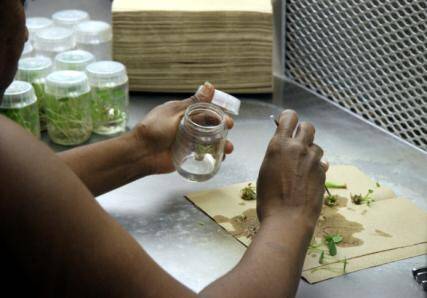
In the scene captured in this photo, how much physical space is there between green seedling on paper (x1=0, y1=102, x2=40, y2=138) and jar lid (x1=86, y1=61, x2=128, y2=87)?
14 cm

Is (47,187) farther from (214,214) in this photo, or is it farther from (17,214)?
(214,214)

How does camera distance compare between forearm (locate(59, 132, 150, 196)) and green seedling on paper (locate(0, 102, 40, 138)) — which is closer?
forearm (locate(59, 132, 150, 196))

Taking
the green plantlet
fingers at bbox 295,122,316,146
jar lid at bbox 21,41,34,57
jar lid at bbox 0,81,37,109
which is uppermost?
fingers at bbox 295,122,316,146

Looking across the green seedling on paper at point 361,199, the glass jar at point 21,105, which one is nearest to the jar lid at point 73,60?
the glass jar at point 21,105

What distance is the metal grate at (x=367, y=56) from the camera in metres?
1.55

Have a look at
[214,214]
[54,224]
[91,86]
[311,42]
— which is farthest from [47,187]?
[311,42]

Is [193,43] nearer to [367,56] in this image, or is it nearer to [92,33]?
[92,33]

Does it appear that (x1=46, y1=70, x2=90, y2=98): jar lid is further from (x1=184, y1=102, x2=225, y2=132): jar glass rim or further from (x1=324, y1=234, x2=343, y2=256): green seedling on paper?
(x1=324, y1=234, x2=343, y2=256): green seedling on paper

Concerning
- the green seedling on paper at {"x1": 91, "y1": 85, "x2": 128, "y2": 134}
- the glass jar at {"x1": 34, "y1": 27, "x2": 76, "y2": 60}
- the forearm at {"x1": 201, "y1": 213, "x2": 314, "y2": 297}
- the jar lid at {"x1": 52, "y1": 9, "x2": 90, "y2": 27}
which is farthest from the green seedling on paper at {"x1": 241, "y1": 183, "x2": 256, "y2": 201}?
the jar lid at {"x1": 52, "y1": 9, "x2": 90, "y2": 27}

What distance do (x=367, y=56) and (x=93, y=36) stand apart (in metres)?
0.63

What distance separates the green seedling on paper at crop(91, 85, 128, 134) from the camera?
→ 1.61 metres

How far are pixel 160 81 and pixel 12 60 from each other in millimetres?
824

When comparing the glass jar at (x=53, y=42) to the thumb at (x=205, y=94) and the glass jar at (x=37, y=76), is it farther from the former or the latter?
the thumb at (x=205, y=94)

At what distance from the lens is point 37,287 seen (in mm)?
841
